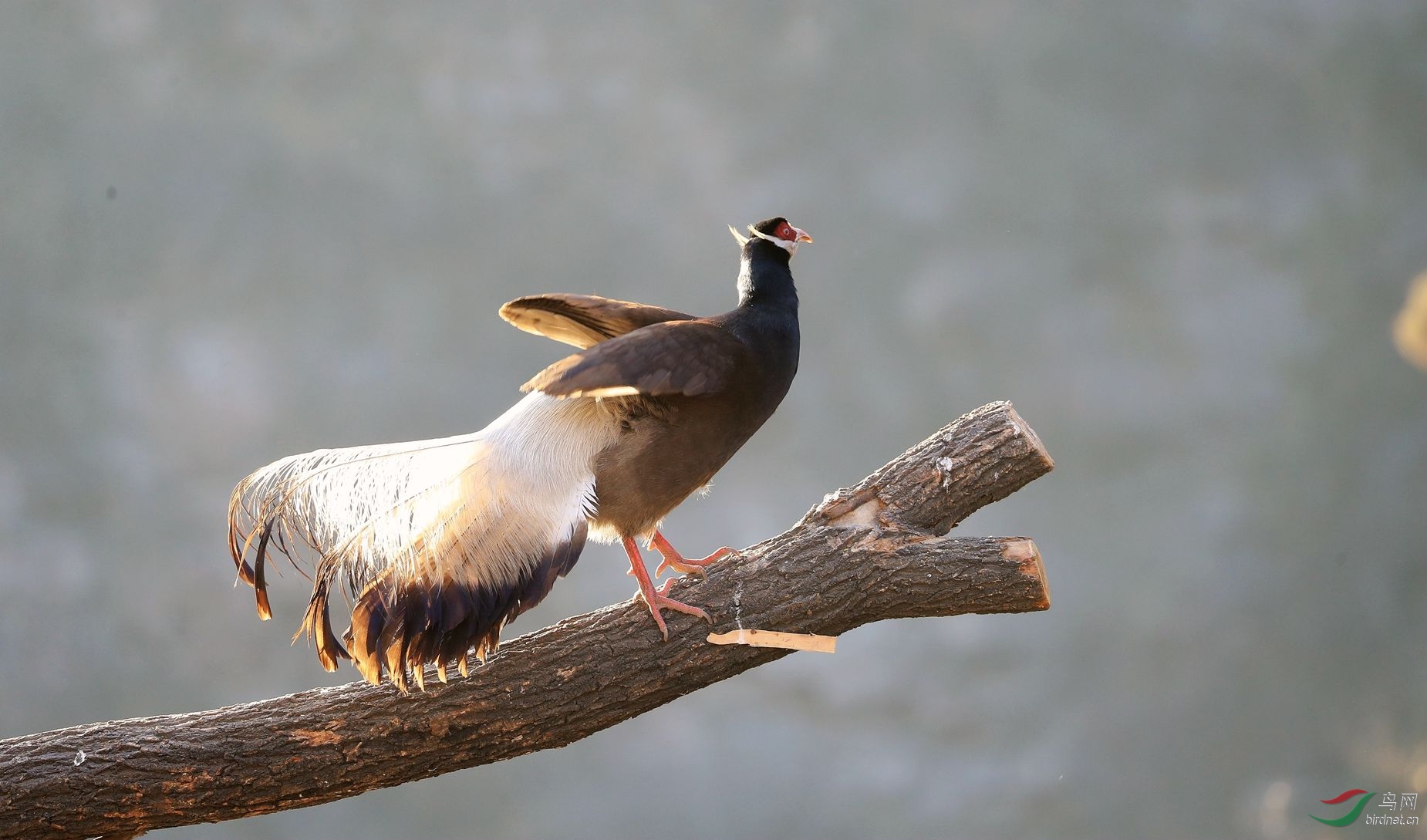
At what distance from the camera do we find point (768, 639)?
2.50 metres

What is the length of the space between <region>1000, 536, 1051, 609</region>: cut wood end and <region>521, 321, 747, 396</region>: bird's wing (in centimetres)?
74

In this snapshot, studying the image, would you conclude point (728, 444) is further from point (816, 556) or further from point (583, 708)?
point (583, 708)

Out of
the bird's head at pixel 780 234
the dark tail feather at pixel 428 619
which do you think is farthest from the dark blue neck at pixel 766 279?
the dark tail feather at pixel 428 619

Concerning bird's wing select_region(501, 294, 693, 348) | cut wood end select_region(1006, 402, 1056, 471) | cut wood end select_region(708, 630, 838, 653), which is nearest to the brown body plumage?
cut wood end select_region(708, 630, 838, 653)

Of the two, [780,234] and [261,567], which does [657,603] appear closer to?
[261,567]

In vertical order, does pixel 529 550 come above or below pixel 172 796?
above

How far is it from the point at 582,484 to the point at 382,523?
0.43 meters

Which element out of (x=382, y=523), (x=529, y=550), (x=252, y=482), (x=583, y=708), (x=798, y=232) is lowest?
(x=583, y=708)

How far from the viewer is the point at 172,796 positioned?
8.07ft

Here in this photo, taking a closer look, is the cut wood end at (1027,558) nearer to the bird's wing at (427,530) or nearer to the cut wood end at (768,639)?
the cut wood end at (768,639)

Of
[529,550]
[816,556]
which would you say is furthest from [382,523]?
[816,556]

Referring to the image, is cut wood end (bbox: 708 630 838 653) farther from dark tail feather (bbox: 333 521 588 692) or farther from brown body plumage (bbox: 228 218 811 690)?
dark tail feather (bbox: 333 521 588 692)

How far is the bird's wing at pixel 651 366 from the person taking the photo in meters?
2.25

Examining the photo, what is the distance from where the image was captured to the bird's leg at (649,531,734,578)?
2.63 m
